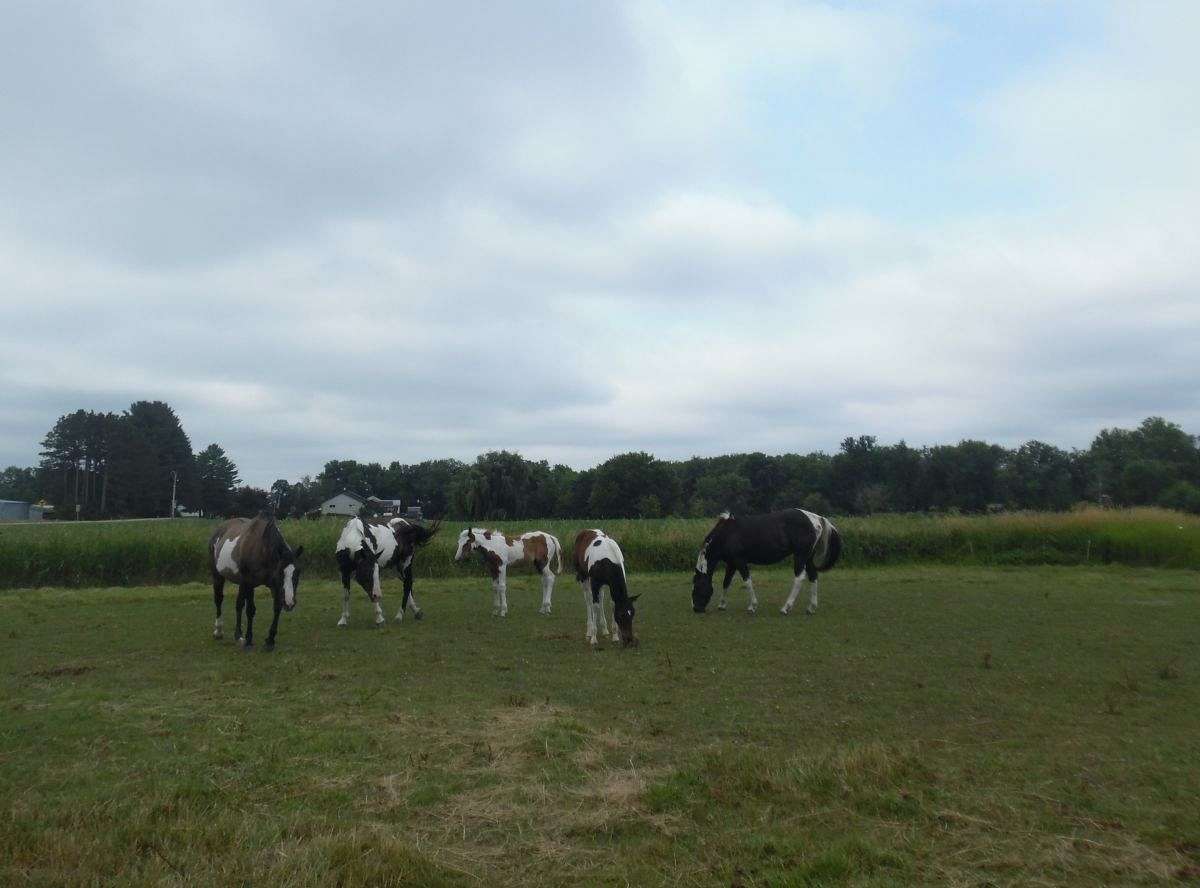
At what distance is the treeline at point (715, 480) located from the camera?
5269cm

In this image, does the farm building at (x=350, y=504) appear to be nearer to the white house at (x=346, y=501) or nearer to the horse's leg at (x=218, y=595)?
the white house at (x=346, y=501)

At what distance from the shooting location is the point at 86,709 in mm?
7988

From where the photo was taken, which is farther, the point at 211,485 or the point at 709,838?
the point at 211,485

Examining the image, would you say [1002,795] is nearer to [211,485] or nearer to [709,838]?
[709,838]

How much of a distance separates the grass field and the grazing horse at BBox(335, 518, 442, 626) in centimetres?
162

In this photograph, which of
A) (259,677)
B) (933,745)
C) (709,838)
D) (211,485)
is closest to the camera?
(709,838)

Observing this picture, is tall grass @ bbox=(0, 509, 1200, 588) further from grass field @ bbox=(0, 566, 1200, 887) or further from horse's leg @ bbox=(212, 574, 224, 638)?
grass field @ bbox=(0, 566, 1200, 887)

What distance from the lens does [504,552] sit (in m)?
16.5

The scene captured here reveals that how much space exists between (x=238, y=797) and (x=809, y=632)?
10.3 metres

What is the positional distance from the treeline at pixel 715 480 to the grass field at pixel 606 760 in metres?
25.8

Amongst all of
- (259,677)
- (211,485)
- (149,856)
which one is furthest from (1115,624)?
(211,485)

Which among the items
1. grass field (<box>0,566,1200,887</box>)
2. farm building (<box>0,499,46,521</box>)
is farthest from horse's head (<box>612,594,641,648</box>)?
farm building (<box>0,499,46,521</box>)

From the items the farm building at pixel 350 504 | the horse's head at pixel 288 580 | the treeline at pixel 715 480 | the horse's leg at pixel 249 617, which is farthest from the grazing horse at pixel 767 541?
the treeline at pixel 715 480

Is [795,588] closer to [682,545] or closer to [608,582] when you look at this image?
[608,582]
